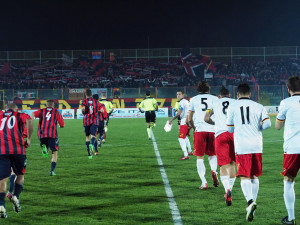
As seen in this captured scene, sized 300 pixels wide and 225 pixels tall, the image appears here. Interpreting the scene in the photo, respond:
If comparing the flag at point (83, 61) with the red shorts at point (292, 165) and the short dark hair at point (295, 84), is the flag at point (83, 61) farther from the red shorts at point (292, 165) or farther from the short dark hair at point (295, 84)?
the red shorts at point (292, 165)

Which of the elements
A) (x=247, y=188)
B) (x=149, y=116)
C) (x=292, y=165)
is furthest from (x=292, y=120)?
(x=149, y=116)

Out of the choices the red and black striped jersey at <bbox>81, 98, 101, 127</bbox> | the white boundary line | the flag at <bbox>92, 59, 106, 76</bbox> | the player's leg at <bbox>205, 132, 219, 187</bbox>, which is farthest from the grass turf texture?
the flag at <bbox>92, 59, 106, 76</bbox>

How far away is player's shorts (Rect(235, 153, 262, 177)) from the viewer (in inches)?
269

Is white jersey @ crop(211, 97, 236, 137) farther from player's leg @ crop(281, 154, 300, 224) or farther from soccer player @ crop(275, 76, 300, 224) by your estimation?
player's leg @ crop(281, 154, 300, 224)

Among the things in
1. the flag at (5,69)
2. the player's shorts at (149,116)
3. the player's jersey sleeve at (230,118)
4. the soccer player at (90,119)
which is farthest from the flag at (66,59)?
the player's jersey sleeve at (230,118)

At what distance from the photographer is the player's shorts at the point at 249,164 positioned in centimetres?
683

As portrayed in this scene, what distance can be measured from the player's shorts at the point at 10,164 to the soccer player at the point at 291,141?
4.09 m


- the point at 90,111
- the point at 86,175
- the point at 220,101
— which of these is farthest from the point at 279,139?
the point at 220,101

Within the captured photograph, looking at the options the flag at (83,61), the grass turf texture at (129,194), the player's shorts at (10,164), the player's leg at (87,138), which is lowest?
the grass turf texture at (129,194)

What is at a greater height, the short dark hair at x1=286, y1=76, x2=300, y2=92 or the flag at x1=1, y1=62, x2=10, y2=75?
the flag at x1=1, y1=62, x2=10, y2=75

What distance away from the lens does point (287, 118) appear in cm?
631

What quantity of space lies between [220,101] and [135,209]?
2395 millimetres

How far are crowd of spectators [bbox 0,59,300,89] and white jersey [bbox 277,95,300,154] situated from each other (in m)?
50.8

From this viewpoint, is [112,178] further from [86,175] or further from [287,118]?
[287,118]
